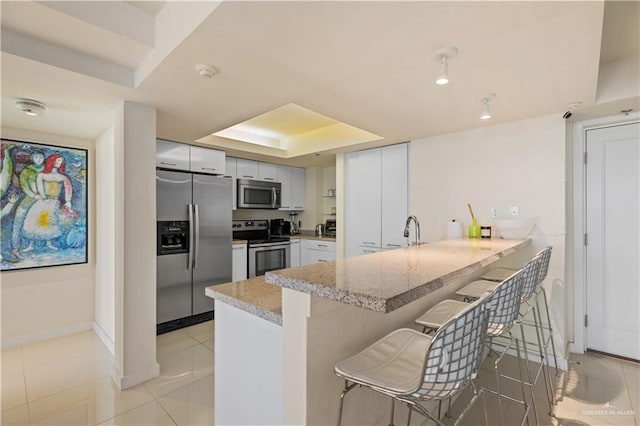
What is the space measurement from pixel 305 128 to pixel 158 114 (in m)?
1.88

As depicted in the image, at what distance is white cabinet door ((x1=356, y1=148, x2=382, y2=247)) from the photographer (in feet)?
12.8

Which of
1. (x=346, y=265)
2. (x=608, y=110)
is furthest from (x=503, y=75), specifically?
(x=346, y=265)

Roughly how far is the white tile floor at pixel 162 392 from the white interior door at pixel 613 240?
0.77 feet

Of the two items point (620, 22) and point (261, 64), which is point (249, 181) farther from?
point (620, 22)

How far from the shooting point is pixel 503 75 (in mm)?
1932

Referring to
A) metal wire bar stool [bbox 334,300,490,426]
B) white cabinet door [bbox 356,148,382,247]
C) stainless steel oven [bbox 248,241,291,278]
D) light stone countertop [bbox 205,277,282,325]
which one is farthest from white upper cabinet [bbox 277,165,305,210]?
metal wire bar stool [bbox 334,300,490,426]

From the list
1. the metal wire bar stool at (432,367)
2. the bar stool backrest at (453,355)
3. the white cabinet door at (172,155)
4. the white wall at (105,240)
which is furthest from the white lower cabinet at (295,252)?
the bar stool backrest at (453,355)

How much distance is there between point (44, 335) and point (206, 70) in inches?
129

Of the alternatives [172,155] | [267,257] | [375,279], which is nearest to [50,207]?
[172,155]

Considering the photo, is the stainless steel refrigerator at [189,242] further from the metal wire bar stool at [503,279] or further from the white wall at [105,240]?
the metal wire bar stool at [503,279]

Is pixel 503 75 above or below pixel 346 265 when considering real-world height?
above

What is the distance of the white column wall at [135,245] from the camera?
230 centimetres

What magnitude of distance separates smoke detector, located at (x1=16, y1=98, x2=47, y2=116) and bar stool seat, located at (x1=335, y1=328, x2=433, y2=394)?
2.81 m

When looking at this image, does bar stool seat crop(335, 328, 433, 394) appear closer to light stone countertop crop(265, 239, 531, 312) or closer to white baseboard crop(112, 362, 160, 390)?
light stone countertop crop(265, 239, 531, 312)
